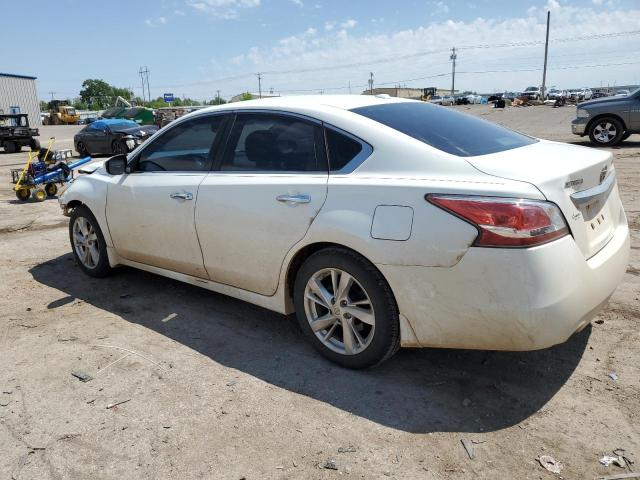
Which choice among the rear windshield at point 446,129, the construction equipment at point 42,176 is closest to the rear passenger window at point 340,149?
the rear windshield at point 446,129

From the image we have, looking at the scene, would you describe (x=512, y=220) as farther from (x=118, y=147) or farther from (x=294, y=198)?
(x=118, y=147)

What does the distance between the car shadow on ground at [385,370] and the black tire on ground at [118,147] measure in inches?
601

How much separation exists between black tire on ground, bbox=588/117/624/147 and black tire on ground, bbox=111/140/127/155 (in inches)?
587

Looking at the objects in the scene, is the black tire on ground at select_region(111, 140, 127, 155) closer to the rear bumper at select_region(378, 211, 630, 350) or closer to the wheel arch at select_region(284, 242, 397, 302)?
the wheel arch at select_region(284, 242, 397, 302)

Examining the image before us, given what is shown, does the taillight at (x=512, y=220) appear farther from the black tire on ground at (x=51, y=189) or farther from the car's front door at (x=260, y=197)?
the black tire on ground at (x=51, y=189)

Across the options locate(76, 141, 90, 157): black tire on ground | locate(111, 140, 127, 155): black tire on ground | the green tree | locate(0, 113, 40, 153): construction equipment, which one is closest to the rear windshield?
locate(111, 140, 127, 155): black tire on ground

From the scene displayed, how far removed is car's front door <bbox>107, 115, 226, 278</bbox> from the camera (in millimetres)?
3846

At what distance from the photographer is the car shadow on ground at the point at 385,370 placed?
2.77 meters

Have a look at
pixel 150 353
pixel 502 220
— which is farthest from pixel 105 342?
pixel 502 220

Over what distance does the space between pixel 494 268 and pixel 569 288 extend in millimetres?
389

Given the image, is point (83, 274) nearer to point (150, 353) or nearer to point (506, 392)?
point (150, 353)

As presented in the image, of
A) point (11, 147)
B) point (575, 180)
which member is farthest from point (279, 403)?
point (11, 147)

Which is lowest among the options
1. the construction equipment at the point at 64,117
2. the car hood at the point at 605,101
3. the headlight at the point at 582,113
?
the headlight at the point at 582,113

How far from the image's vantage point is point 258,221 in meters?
3.35
